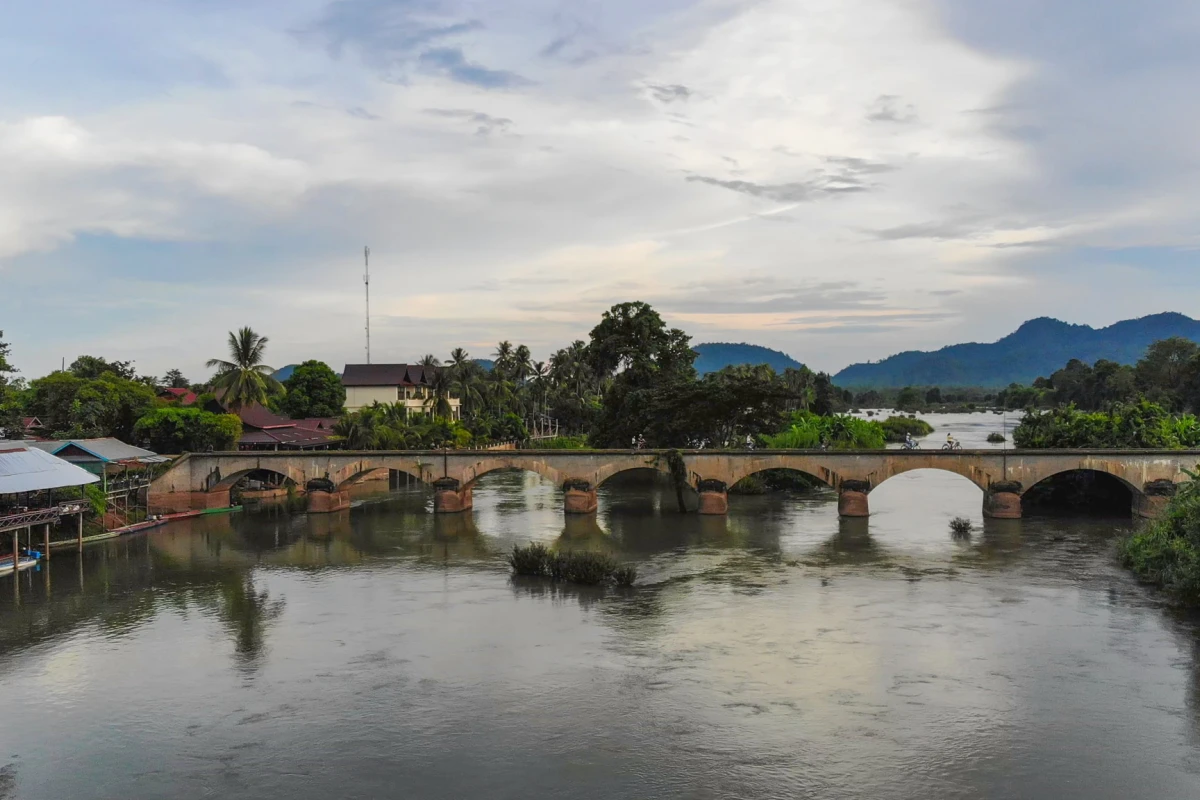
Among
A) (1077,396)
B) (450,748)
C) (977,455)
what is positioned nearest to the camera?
(450,748)

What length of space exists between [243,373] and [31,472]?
29.7 metres

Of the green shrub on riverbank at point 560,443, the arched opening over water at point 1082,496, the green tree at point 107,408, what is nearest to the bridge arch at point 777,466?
the arched opening over water at point 1082,496

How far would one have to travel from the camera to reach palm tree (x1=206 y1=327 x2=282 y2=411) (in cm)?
7081

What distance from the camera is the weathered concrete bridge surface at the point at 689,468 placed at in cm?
5194

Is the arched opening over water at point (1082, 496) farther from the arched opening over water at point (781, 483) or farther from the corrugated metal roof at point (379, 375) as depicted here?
the corrugated metal roof at point (379, 375)

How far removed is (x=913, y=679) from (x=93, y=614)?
27251 millimetres

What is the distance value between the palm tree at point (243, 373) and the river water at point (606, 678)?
2805 centimetres

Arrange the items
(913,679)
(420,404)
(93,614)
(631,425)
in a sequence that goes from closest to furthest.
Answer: (913,679)
(93,614)
(631,425)
(420,404)

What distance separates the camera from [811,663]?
26703 millimetres

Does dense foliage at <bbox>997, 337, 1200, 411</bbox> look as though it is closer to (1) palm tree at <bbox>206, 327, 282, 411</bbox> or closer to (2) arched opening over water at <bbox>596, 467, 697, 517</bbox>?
(2) arched opening over water at <bbox>596, 467, 697, 517</bbox>

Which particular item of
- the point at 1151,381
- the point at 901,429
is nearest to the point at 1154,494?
the point at 1151,381

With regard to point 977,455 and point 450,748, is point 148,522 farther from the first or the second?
point 977,455

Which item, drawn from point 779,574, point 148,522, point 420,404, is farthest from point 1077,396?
point 148,522

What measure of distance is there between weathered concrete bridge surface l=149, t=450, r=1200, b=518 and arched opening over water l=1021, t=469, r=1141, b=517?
11.6 ft
